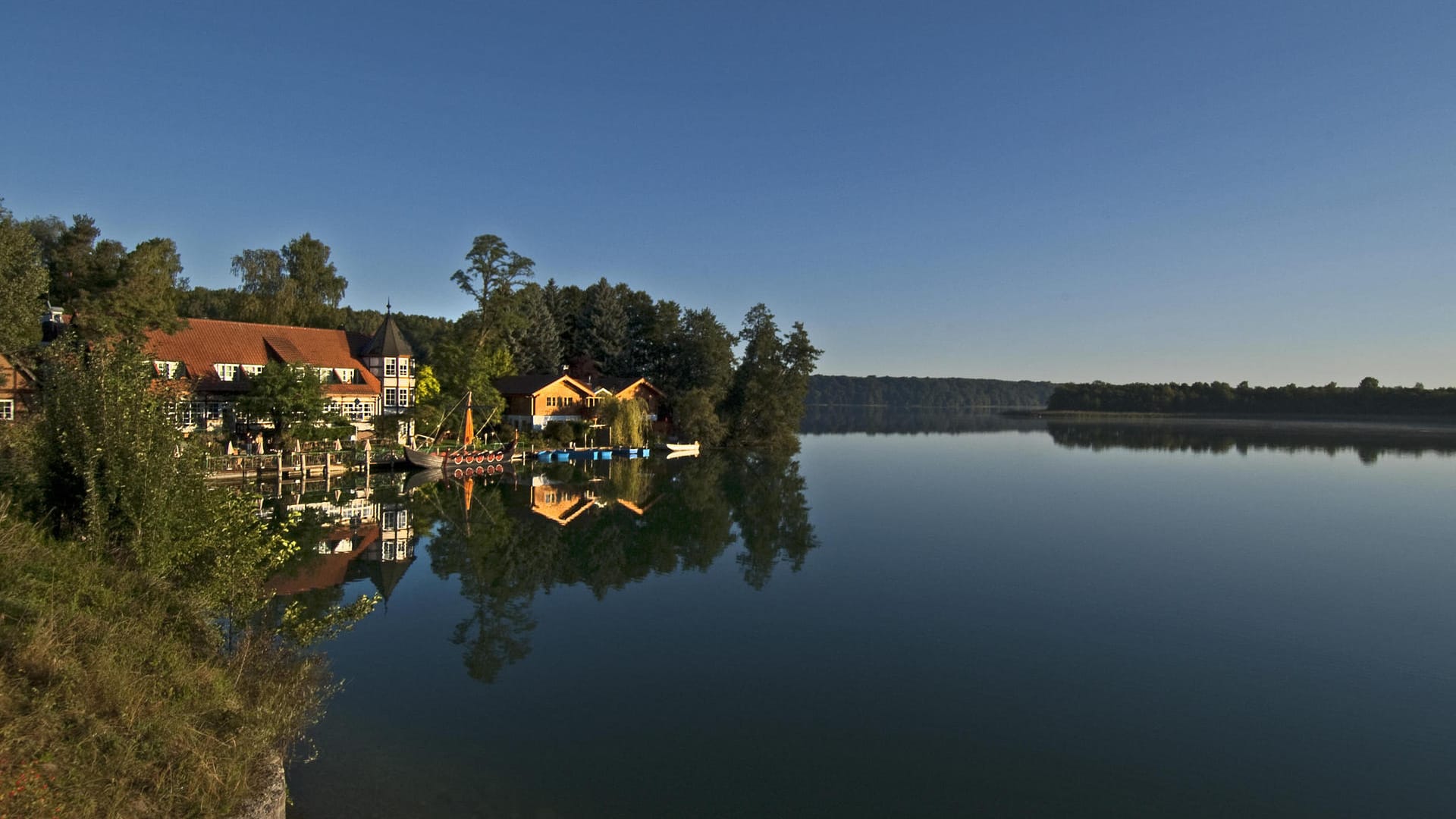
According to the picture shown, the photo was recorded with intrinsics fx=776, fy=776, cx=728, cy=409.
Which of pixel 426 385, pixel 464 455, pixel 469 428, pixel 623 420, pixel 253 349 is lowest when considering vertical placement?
pixel 464 455

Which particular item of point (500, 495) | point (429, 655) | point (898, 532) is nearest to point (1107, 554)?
point (898, 532)

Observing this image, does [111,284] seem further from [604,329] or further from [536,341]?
[604,329]

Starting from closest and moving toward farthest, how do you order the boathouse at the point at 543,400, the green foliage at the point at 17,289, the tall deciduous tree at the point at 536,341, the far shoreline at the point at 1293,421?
A: the green foliage at the point at 17,289 < the boathouse at the point at 543,400 < the tall deciduous tree at the point at 536,341 < the far shoreline at the point at 1293,421

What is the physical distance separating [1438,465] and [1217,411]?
4713 inches

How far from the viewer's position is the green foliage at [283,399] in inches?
1555

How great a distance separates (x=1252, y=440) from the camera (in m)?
82.2

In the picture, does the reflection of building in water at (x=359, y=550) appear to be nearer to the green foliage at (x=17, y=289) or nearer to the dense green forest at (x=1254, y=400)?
the green foliage at (x=17, y=289)

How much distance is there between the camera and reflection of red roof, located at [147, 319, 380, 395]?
43500 mm

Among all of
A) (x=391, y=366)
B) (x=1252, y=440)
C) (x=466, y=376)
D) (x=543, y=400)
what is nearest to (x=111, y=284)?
(x=391, y=366)

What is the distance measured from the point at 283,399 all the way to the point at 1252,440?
3509 inches

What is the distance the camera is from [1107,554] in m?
23.5

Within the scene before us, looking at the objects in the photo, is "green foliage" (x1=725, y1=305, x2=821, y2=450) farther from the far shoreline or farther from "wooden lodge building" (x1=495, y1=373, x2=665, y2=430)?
the far shoreline

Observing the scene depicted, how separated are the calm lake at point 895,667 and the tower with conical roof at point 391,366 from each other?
24.1m

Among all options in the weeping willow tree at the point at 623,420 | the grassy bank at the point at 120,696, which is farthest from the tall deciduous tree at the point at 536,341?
the grassy bank at the point at 120,696
